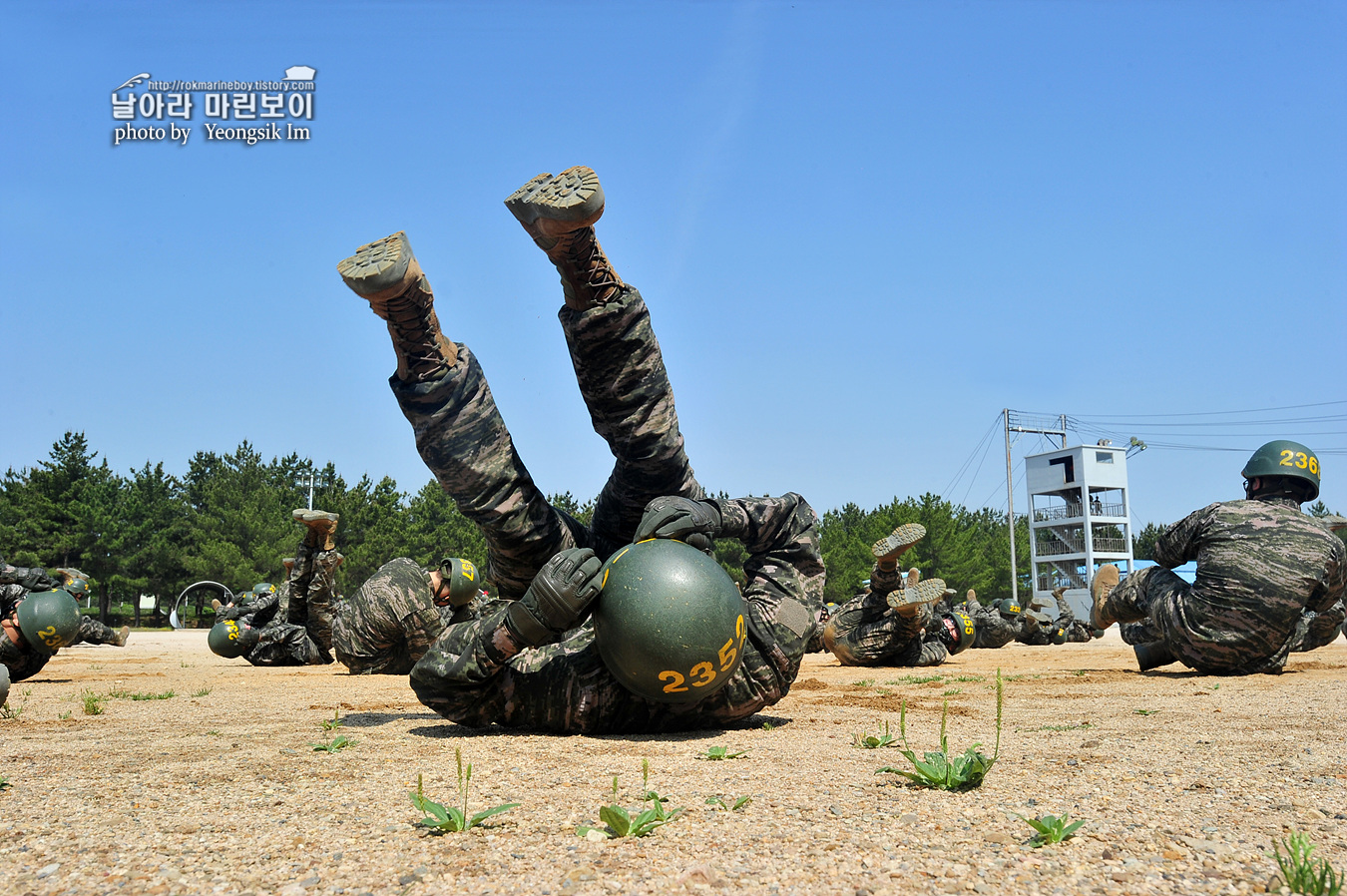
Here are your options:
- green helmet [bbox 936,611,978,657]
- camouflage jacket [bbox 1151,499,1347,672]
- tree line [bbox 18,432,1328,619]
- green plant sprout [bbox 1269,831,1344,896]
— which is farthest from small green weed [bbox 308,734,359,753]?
tree line [bbox 18,432,1328,619]

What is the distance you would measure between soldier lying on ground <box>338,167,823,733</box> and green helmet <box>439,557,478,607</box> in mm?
4485

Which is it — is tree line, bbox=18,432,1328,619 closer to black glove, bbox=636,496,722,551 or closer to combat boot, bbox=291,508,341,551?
combat boot, bbox=291,508,341,551

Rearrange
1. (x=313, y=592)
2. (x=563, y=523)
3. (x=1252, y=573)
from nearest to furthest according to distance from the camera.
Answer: (x=563, y=523), (x=1252, y=573), (x=313, y=592)

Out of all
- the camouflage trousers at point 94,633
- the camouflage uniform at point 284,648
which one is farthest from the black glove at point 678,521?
the camouflage trousers at point 94,633

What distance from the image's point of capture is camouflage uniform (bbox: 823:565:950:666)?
38.0 ft

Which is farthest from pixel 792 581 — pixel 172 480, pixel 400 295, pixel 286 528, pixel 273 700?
pixel 172 480

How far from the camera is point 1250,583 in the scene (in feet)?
25.3

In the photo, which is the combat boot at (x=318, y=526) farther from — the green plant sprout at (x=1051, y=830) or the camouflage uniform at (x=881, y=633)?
the green plant sprout at (x=1051, y=830)

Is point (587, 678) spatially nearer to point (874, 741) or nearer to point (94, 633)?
point (874, 741)

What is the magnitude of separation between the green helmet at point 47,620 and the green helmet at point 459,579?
358 centimetres

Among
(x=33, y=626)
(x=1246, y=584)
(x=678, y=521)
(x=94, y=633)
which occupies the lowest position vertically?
(x=94, y=633)

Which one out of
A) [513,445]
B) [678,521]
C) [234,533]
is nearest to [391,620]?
[513,445]

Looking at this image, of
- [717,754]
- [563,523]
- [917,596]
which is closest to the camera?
[717,754]

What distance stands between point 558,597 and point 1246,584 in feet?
20.7
